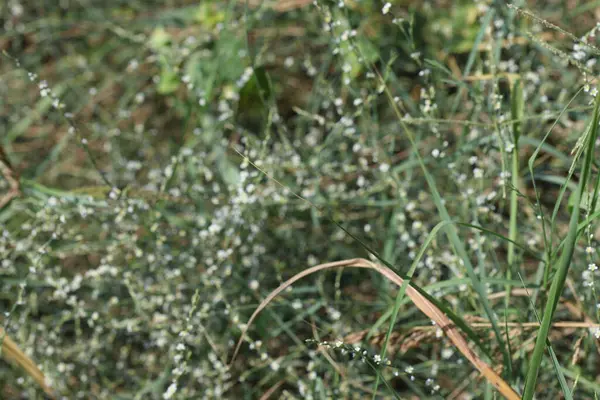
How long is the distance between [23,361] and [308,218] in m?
0.87

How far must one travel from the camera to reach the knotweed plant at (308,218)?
5.34 feet

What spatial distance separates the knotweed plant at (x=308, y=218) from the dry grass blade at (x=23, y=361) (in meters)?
0.01

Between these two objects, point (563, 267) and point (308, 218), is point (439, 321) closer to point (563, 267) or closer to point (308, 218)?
point (563, 267)

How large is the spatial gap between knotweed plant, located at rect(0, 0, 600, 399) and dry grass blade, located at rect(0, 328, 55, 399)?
0.01 m

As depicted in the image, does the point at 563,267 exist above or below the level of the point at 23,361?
above

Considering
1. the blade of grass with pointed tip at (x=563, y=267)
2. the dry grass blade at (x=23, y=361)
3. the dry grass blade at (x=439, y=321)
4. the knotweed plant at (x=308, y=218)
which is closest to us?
the blade of grass with pointed tip at (x=563, y=267)

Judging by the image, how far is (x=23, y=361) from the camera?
5.90ft

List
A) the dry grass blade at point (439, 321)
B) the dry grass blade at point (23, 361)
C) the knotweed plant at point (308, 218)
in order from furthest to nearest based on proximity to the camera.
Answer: the dry grass blade at point (23, 361) < the knotweed plant at point (308, 218) < the dry grass blade at point (439, 321)

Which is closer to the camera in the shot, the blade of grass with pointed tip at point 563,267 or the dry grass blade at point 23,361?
the blade of grass with pointed tip at point 563,267

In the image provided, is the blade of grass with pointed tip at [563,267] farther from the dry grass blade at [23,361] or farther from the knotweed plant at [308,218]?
the dry grass blade at [23,361]

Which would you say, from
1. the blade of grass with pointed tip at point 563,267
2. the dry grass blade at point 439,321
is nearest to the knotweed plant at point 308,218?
the dry grass blade at point 439,321

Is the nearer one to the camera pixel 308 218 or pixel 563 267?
pixel 563 267

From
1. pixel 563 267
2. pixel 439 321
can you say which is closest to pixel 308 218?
pixel 439 321

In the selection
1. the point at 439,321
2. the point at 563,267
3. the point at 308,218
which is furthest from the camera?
the point at 308,218
